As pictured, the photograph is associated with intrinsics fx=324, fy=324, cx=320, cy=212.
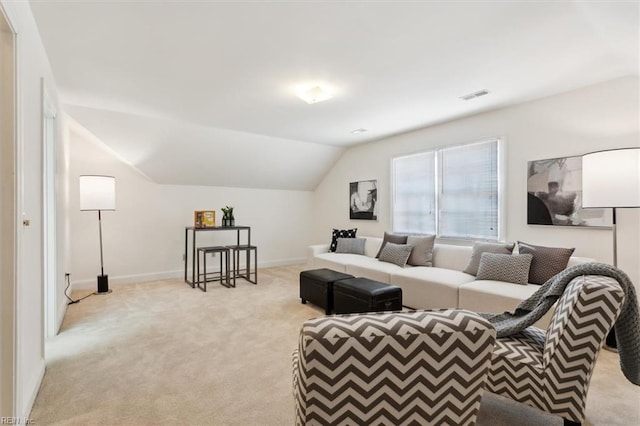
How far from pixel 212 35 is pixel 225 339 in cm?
239

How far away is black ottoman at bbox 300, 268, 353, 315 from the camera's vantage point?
3535 mm

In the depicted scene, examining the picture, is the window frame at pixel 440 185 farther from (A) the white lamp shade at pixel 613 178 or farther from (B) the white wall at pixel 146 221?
(B) the white wall at pixel 146 221

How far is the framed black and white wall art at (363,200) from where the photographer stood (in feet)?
18.0

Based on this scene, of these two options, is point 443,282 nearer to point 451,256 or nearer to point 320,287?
point 451,256

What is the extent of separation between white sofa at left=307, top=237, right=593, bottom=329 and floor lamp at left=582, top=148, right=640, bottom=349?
2.70ft

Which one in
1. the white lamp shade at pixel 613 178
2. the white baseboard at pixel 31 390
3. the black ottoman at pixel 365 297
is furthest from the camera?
the black ottoman at pixel 365 297

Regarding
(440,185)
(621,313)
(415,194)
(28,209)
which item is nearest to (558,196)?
(440,185)

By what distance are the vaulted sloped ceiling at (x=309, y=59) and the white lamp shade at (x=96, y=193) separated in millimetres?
534

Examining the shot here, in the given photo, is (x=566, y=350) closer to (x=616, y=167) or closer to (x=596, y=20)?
(x=616, y=167)

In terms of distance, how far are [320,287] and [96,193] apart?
3.15 metres

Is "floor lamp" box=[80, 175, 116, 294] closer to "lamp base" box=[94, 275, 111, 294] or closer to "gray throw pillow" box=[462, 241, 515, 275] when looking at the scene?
"lamp base" box=[94, 275, 111, 294]

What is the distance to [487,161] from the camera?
3.96 metres

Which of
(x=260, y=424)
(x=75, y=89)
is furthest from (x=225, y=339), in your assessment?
(x=75, y=89)

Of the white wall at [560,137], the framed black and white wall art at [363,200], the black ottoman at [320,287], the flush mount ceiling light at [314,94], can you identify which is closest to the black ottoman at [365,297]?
the black ottoman at [320,287]
